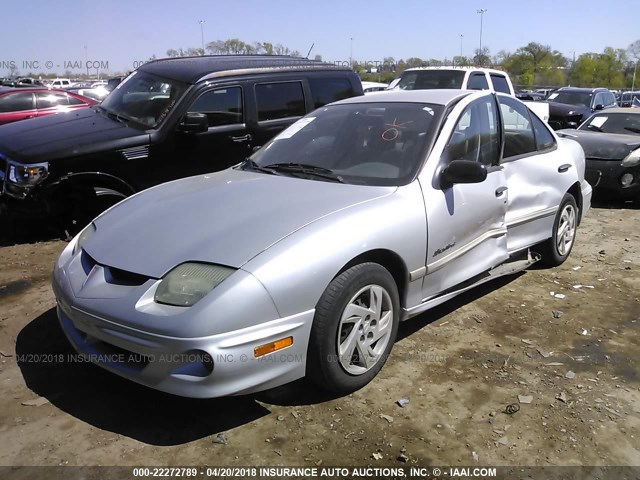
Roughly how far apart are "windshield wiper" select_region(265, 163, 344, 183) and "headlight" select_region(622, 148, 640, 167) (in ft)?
19.6

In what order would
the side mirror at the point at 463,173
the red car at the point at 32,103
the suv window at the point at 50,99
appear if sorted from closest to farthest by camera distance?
the side mirror at the point at 463,173 → the red car at the point at 32,103 → the suv window at the point at 50,99

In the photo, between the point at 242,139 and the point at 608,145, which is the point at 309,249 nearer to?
the point at 242,139

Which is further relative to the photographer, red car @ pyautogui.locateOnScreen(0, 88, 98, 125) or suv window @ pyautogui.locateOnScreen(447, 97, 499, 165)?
red car @ pyautogui.locateOnScreen(0, 88, 98, 125)

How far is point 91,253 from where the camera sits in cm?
318

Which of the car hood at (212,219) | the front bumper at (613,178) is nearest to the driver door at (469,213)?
the car hood at (212,219)

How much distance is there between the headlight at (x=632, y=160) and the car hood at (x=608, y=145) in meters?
0.06

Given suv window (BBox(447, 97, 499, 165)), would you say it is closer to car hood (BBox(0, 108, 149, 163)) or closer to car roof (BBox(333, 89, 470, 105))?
car roof (BBox(333, 89, 470, 105))

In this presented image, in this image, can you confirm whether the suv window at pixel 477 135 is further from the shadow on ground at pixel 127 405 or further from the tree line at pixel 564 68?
the tree line at pixel 564 68

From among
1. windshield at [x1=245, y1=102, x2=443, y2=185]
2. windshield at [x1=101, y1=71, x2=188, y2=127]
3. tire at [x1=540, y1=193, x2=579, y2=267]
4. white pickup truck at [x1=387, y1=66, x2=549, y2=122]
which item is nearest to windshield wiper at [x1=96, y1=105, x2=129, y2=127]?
windshield at [x1=101, y1=71, x2=188, y2=127]

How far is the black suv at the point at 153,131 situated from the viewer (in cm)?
543

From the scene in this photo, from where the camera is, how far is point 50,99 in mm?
12594

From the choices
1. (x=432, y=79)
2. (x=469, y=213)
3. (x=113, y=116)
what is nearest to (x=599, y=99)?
(x=432, y=79)

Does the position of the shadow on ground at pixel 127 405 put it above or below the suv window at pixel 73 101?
below

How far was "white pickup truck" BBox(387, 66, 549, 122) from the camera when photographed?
36.6 feet
